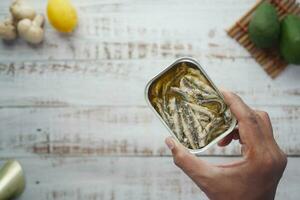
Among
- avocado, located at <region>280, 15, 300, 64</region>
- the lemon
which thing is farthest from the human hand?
the lemon

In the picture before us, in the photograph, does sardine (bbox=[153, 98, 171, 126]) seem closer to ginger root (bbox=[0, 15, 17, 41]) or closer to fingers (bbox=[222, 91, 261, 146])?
fingers (bbox=[222, 91, 261, 146])

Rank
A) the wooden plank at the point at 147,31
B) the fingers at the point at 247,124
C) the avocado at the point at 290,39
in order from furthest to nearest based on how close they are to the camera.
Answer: the wooden plank at the point at 147,31
the avocado at the point at 290,39
the fingers at the point at 247,124

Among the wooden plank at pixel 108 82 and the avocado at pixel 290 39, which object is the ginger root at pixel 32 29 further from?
the avocado at pixel 290 39

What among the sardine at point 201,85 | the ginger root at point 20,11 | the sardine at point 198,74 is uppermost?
the ginger root at point 20,11

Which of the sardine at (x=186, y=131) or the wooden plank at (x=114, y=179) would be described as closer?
the sardine at (x=186, y=131)

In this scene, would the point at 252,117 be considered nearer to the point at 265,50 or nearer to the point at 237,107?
the point at 237,107

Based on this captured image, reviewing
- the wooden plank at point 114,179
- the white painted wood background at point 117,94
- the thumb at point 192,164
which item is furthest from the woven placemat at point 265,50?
the thumb at point 192,164

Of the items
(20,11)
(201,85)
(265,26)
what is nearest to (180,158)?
(201,85)
